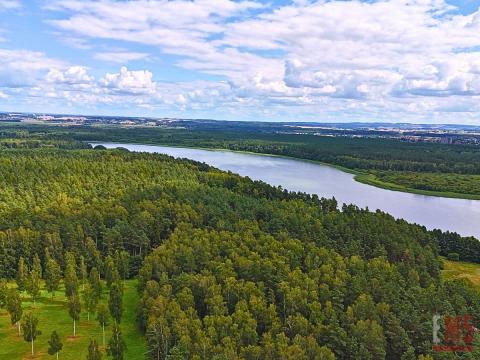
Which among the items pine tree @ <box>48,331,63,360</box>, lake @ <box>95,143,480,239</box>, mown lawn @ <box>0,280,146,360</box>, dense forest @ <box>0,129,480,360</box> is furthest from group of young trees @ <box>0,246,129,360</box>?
lake @ <box>95,143,480,239</box>

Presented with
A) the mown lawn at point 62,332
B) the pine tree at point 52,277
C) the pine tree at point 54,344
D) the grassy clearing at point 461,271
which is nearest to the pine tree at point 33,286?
the mown lawn at point 62,332

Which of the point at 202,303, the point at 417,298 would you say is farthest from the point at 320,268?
the point at 202,303

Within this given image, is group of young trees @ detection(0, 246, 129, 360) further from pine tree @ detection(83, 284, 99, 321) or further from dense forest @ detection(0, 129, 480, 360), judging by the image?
dense forest @ detection(0, 129, 480, 360)

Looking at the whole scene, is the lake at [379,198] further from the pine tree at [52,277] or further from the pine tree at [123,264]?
the pine tree at [52,277]

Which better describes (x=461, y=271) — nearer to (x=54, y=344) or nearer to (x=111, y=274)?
(x=111, y=274)

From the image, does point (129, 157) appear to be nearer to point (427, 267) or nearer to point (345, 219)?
point (345, 219)

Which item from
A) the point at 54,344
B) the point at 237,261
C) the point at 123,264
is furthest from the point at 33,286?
the point at 237,261

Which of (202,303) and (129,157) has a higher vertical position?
(129,157)
